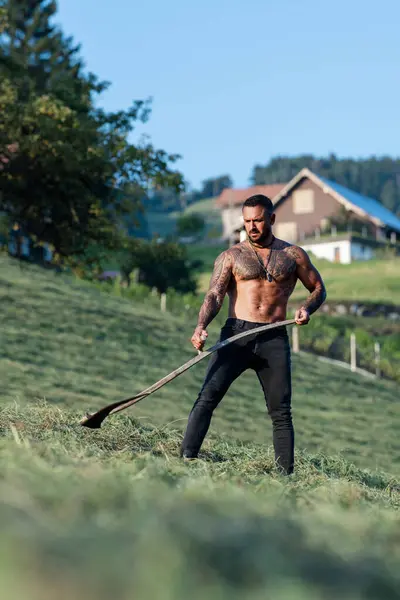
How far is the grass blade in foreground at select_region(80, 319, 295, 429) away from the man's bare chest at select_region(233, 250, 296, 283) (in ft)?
1.29

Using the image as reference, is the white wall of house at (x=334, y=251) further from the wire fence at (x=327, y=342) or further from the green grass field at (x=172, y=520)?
the green grass field at (x=172, y=520)

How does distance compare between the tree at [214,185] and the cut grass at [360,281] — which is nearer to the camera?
the cut grass at [360,281]

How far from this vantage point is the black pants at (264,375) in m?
7.09

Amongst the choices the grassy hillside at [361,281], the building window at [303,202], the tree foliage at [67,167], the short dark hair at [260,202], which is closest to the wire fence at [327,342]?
the tree foliage at [67,167]

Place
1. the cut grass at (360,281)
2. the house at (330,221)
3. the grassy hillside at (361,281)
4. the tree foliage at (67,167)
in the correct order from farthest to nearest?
1. the house at (330,221)
2. the grassy hillside at (361,281)
3. the cut grass at (360,281)
4. the tree foliage at (67,167)

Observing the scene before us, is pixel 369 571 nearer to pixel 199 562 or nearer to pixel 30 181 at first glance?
pixel 199 562

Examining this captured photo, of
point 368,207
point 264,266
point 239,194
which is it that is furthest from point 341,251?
point 264,266

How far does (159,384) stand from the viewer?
6.98m

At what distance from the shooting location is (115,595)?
2.47 meters

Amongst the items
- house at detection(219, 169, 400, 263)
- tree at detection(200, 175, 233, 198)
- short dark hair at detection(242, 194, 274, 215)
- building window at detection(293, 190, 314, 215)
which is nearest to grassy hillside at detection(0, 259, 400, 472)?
short dark hair at detection(242, 194, 274, 215)

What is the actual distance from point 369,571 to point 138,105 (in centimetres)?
1982

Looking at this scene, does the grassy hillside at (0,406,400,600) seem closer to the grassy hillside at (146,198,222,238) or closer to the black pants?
the black pants

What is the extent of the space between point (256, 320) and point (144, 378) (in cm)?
1190

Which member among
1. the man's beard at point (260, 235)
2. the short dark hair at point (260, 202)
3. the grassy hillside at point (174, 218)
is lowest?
the man's beard at point (260, 235)
